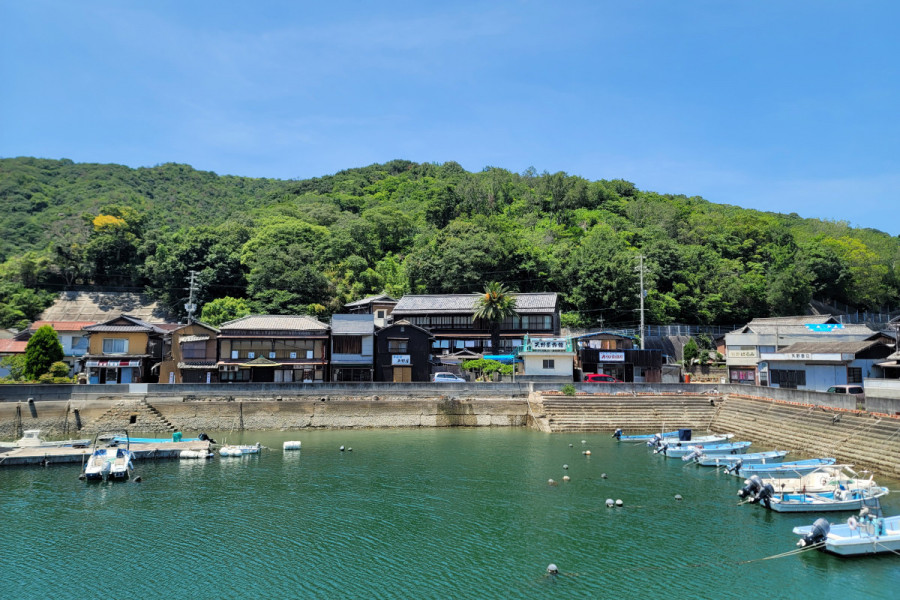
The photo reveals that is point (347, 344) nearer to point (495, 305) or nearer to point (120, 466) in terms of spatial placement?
point (495, 305)

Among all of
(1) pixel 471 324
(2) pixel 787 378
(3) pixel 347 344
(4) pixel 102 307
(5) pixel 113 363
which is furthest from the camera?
(4) pixel 102 307

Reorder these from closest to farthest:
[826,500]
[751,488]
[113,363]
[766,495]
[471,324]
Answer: [826,500]
[766,495]
[751,488]
[113,363]
[471,324]

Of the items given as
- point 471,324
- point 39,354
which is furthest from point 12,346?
point 471,324

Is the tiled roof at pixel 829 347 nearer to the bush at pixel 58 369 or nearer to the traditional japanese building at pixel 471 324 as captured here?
the traditional japanese building at pixel 471 324

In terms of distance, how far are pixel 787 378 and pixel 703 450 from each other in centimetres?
1653

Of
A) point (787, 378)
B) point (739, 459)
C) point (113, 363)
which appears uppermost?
point (113, 363)

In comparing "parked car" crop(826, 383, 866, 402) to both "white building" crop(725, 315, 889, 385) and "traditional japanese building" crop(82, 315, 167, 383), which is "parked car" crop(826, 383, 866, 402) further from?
"traditional japanese building" crop(82, 315, 167, 383)

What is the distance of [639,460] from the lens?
122ft

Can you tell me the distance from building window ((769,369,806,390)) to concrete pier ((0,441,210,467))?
45.9 m

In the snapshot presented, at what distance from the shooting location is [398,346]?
5703 centimetres

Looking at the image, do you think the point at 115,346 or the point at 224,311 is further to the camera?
the point at 224,311

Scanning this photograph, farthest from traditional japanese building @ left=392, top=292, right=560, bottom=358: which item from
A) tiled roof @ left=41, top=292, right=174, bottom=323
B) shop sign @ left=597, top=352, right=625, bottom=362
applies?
tiled roof @ left=41, top=292, right=174, bottom=323

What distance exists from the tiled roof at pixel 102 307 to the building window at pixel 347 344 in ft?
142

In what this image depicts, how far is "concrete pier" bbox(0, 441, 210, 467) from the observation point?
36.0 m
